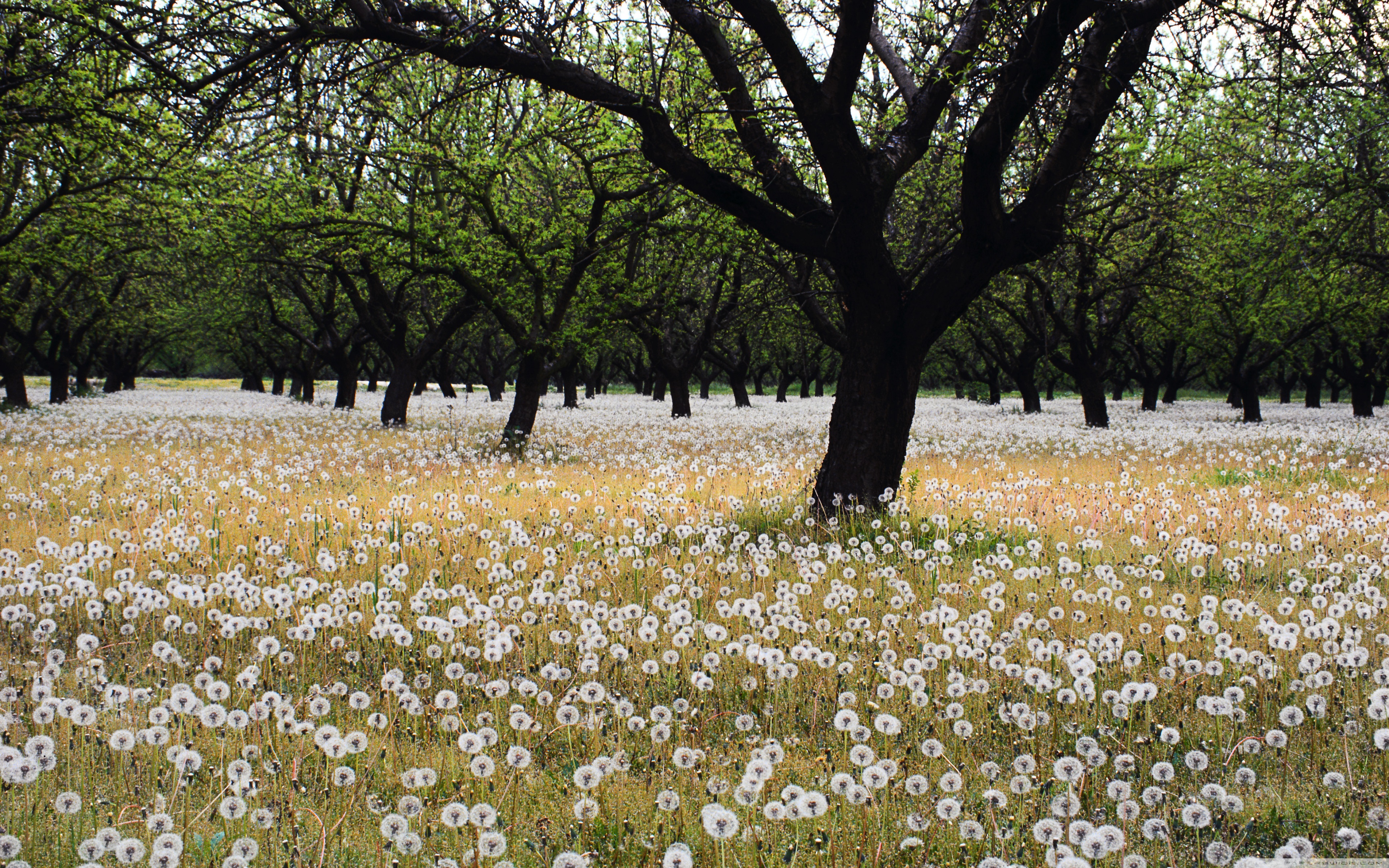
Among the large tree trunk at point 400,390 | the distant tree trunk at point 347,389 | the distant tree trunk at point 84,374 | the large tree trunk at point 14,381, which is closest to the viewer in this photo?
the large tree trunk at point 400,390

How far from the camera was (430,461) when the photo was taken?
13430 millimetres

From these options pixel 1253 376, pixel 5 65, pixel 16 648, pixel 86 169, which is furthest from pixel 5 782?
pixel 1253 376

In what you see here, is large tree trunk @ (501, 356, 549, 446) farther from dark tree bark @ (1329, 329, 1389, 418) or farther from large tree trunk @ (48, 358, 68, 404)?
dark tree bark @ (1329, 329, 1389, 418)

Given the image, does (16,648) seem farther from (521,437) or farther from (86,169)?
(86,169)

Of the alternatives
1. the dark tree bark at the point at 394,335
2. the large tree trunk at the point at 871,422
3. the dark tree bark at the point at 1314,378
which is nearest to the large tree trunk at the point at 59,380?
the dark tree bark at the point at 394,335

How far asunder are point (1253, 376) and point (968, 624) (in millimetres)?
32191

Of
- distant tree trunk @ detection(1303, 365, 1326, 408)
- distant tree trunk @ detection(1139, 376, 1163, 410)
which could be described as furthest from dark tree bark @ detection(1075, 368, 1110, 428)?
distant tree trunk @ detection(1303, 365, 1326, 408)

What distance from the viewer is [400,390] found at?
75.1 feet

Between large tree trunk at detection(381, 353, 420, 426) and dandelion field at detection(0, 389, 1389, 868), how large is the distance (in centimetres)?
1358

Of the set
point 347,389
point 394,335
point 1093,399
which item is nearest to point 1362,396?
point 1093,399

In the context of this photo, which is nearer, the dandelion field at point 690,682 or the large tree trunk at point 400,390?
the dandelion field at point 690,682

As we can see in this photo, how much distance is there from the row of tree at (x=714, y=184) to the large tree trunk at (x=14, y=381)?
0.15 metres

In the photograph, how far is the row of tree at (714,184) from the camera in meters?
6.94

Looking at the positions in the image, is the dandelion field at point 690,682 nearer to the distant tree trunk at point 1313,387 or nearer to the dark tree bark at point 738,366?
the dark tree bark at point 738,366
